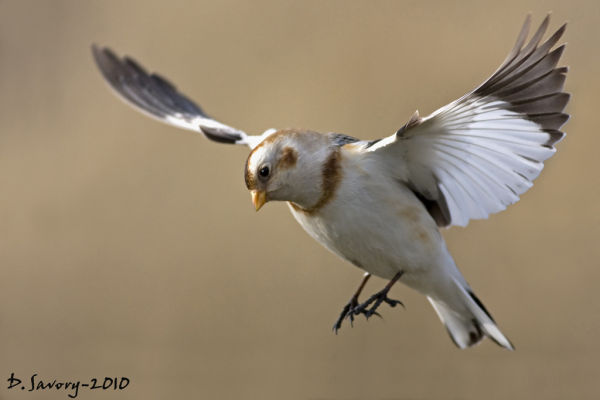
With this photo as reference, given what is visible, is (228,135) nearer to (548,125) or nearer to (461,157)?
(461,157)

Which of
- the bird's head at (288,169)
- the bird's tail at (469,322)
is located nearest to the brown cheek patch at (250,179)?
the bird's head at (288,169)

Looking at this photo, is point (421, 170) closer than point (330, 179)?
No

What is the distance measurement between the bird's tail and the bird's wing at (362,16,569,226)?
1.15 ft

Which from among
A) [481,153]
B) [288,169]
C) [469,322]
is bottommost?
[469,322]

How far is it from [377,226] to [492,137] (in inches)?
15.1

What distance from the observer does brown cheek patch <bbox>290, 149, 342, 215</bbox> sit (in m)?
2.08

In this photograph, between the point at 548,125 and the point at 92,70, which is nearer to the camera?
the point at 548,125

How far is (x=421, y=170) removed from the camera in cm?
218

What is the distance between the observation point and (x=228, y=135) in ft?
8.82

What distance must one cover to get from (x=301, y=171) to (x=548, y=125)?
2.12 ft

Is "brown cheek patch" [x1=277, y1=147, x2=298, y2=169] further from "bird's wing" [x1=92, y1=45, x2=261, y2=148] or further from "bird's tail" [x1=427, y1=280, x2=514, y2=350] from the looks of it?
"bird's wing" [x1=92, y1=45, x2=261, y2=148]

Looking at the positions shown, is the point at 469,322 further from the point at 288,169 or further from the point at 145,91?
the point at 145,91

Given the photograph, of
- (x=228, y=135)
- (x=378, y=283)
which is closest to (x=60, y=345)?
(x=378, y=283)

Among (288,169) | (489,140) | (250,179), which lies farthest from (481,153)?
(250,179)
